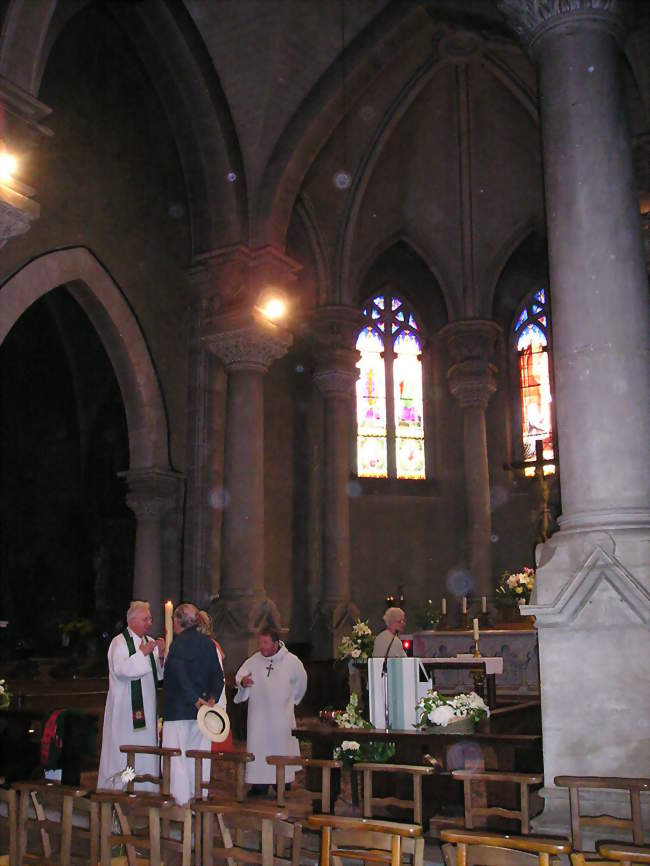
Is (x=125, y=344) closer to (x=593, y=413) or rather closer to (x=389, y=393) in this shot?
(x=389, y=393)

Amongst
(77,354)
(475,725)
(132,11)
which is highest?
(132,11)

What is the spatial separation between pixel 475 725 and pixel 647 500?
2077mm

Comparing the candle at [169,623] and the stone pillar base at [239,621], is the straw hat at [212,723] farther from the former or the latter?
the stone pillar base at [239,621]

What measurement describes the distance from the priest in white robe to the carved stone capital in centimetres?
603

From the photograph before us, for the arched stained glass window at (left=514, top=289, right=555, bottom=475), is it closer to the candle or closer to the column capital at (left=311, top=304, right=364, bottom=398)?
the column capital at (left=311, top=304, right=364, bottom=398)

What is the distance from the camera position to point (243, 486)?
1367 cm

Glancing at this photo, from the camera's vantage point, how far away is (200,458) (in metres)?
14.5

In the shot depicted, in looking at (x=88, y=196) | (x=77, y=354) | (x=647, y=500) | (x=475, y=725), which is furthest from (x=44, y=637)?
(x=647, y=500)

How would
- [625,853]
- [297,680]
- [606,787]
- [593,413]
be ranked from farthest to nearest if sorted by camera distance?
[297,680]
[593,413]
[606,787]
[625,853]

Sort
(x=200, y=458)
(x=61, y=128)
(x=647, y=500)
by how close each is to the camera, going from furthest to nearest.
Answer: (x=200, y=458) < (x=61, y=128) < (x=647, y=500)

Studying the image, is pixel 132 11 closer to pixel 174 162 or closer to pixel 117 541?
pixel 174 162

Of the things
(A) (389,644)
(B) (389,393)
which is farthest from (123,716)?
(B) (389,393)

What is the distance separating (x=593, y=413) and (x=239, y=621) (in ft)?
25.9

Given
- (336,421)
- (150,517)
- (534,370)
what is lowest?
(150,517)
